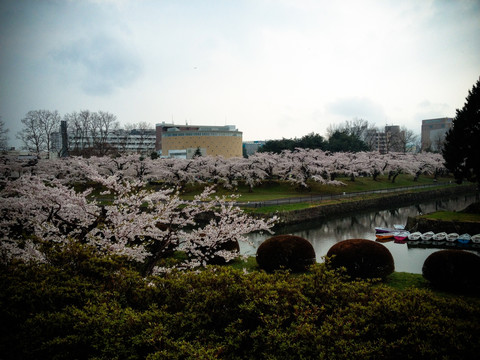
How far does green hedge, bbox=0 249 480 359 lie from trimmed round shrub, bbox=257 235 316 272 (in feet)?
24.9

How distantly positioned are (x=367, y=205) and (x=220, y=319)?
33.9m

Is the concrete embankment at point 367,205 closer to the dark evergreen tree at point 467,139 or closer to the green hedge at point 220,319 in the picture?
the dark evergreen tree at point 467,139

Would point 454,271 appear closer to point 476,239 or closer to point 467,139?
point 476,239

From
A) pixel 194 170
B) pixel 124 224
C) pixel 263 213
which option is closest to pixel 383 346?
pixel 124 224

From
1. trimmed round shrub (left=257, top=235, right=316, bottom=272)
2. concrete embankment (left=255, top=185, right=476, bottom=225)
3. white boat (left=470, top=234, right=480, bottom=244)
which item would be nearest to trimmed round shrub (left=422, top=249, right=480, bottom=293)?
trimmed round shrub (left=257, top=235, right=316, bottom=272)

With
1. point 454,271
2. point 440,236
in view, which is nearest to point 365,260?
point 454,271

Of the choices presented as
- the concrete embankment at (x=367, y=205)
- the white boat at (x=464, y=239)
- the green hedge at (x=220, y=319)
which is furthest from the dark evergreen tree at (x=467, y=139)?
the green hedge at (x=220, y=319)

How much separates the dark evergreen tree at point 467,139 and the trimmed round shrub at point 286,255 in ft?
69.1

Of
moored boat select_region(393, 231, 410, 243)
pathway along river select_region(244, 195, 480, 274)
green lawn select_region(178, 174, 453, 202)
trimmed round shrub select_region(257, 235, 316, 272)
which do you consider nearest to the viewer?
trimmed round shrub select_region(257, 235, 316, 272)

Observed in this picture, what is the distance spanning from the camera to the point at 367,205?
3541cm

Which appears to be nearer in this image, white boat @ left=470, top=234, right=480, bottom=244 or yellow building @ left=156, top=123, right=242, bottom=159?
white boat @ left=470, top=234, right=480, bottom=244

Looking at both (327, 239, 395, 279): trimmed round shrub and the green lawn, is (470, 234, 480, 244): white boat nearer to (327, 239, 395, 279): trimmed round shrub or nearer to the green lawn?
(327, 239, 395, 279): trimmed round shrub

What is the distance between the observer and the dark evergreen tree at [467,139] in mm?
26531

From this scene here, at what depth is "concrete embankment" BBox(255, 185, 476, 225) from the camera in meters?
28.4
